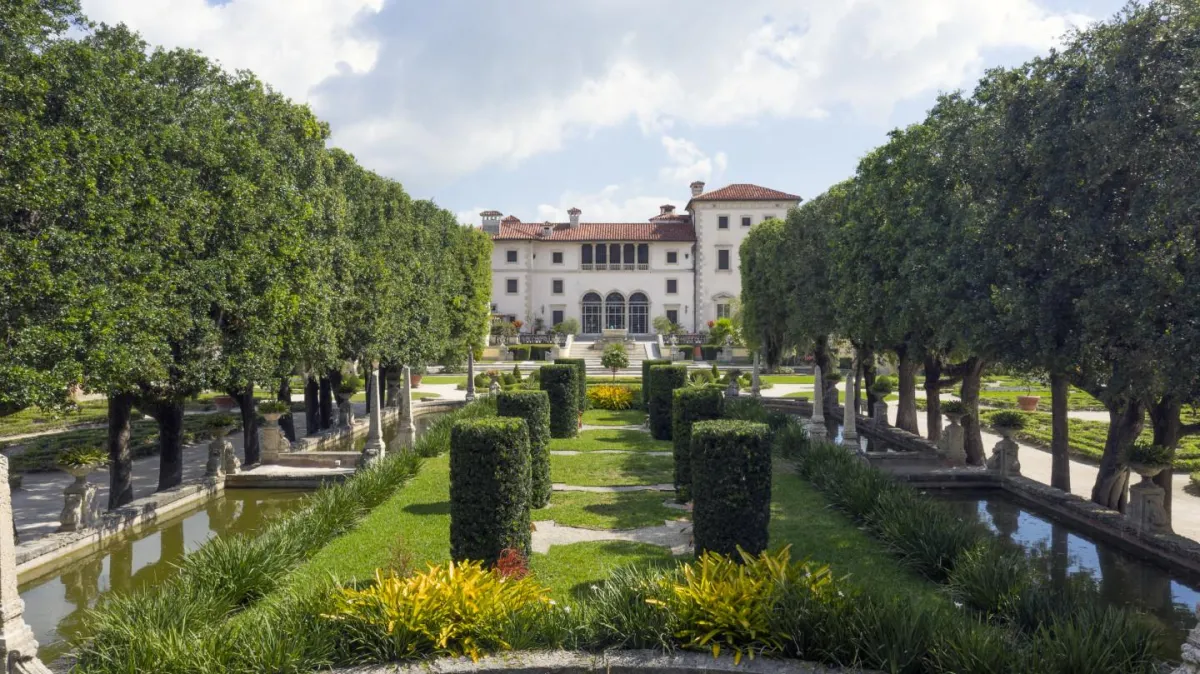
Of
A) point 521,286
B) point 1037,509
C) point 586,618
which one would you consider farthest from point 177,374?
point 521,286

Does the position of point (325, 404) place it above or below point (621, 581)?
above

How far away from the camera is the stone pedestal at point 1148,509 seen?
1012 cm

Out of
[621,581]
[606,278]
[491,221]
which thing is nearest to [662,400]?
[621,581]

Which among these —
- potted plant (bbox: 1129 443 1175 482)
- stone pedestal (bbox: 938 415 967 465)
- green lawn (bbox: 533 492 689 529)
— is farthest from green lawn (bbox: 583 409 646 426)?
potted plant (bbox: 1129 443 1175 482)

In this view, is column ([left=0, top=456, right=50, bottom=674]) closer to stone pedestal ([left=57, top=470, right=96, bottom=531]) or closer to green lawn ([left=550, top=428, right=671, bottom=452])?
stone pedestal ([left=57, top=470, right=96, bottom=531])

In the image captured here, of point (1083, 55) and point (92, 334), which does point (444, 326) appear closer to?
point (92, 334)

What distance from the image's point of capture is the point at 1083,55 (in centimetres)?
1008

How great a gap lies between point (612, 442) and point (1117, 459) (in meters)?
10.8

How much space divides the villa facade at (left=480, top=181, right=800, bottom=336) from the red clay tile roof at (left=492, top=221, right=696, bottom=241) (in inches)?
3.1

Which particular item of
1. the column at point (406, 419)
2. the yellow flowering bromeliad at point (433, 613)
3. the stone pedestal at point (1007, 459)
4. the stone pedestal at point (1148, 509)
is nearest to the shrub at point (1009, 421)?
the stone pedestal at point (1007, 459)

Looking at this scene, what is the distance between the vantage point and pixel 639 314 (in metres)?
58.5

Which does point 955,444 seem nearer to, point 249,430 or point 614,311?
point 249,430

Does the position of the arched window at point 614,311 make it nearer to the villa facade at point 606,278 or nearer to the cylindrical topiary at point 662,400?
the villa facade at point 606,278

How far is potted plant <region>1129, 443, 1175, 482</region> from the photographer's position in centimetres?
1025
